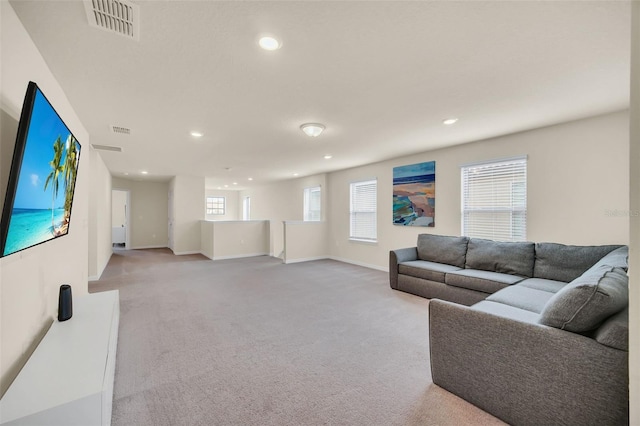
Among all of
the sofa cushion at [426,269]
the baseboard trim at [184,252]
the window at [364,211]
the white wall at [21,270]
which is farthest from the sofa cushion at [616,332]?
the baseboard trim at [184,252]

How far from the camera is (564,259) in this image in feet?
10.1

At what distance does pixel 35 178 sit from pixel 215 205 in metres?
12.3

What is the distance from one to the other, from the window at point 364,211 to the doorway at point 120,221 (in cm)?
750

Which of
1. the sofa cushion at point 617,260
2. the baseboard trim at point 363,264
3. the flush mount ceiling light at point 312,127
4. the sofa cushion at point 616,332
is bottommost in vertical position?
the baseboard trim at point 363,264

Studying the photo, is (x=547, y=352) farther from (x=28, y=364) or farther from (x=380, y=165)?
(x=380, y=165)

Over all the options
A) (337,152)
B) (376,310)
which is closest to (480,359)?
(376,310)

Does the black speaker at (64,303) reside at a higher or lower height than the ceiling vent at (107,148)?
lower

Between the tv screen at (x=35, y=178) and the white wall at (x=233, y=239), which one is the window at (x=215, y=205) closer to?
the white wall at (x=233, y=239)

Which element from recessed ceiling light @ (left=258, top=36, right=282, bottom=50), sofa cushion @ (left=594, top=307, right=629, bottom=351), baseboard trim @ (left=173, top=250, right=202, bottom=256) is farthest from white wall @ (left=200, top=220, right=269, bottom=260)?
sofa cushion @ (left=594, top=307, right=629, bottom=351)

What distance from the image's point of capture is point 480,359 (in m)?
1.70

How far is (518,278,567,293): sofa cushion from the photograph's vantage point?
2.76 m

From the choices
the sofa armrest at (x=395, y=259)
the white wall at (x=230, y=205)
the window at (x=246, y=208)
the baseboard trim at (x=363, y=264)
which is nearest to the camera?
the sofa armrest at (x=395, y=259)

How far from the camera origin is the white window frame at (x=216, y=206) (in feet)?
42.5

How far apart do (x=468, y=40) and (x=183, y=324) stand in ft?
12.1
